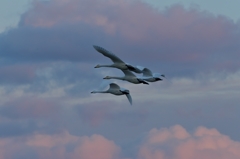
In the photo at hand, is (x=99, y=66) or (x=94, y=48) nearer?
(x=94, y=48)

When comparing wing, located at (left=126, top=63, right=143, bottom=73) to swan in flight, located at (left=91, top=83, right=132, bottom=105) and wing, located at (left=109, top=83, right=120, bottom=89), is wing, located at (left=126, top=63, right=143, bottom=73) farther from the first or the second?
wing, located at (left=109, top=83, right=120, bottom=89)

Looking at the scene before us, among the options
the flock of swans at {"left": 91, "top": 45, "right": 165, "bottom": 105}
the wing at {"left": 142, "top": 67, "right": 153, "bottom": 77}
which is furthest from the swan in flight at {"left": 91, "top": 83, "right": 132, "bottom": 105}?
the wing at {"left": 142, "top": 67, "right": 153, "bottom": 77}

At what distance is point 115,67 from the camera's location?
16362cm

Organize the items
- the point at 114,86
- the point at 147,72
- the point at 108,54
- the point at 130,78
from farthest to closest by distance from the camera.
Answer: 1. the point at 147,72
2. the point at 130,78
3. the point at 114,86
4. the point at 108,54

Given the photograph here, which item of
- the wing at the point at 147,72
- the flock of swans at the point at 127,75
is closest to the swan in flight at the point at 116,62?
the flock of swans at the point at 127,75

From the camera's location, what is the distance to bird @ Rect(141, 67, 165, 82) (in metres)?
164

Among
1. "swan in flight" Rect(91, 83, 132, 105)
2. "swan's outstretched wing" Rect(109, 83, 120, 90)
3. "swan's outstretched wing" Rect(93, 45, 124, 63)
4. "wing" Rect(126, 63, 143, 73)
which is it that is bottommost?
"swan in flight" Rect(91, 83, 132, 105)

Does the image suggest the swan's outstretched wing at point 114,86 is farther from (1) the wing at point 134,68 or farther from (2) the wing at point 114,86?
(1) the wing at point 134,68

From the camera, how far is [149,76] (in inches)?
6521

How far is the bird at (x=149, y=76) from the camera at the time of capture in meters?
164

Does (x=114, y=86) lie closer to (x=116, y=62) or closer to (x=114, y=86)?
(x=114, y=86)

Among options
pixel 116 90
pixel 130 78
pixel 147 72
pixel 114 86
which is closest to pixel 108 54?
pixel 114 86

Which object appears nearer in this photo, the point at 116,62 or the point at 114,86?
the point at 116,62

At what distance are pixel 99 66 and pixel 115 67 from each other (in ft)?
19.8
